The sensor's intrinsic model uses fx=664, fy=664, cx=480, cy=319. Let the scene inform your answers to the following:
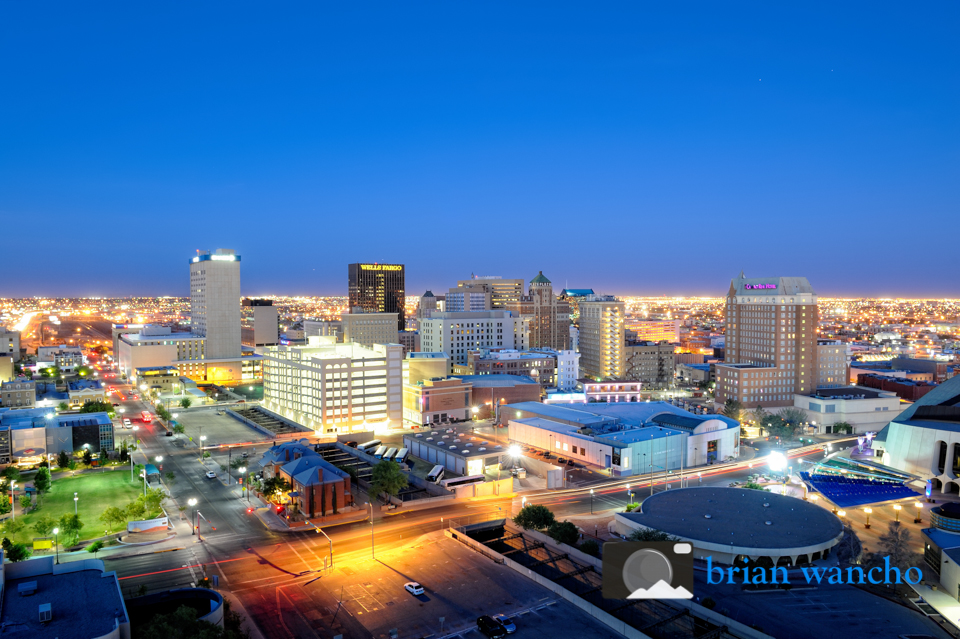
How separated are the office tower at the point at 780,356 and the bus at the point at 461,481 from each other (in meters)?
63.4

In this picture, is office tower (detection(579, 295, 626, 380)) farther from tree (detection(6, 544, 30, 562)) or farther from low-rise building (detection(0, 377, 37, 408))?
tree (detection(6, 544, 30, 562))

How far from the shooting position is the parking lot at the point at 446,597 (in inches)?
1476

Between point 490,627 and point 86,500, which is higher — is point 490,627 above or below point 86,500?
above

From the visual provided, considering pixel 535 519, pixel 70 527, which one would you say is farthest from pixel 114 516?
pixel 535 519

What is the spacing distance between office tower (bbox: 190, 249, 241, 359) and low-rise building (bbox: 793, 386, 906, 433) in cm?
12631

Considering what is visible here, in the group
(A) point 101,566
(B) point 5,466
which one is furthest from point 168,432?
(A) point 101,566

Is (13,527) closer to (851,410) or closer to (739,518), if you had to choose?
(739,518)

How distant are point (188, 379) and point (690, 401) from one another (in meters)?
107

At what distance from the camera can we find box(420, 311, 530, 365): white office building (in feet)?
500

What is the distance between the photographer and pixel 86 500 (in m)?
64.3

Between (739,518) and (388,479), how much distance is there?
30222mm

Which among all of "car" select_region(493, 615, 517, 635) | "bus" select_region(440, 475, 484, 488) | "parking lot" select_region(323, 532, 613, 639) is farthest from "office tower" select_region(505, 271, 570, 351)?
"car" select_region(493, 615, 517, 635)

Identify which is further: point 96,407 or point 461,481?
point 96,407

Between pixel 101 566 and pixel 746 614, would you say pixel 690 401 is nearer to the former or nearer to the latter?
pixel 746 614
